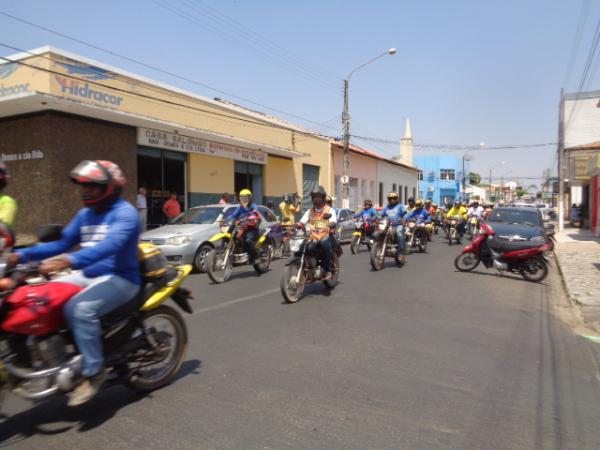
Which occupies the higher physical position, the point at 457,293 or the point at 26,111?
the point at 26,111

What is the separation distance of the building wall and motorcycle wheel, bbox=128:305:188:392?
11256mm

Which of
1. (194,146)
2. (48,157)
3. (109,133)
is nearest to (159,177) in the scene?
(194,146)

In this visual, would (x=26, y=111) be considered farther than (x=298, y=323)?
Yes

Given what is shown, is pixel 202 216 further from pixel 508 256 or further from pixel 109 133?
pixel 508 256

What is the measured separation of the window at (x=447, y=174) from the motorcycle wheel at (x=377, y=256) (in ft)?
211

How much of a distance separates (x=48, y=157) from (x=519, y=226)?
42.7 ft

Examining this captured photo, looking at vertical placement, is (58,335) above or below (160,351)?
above

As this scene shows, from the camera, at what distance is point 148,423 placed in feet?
11.1

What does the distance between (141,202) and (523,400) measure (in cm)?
1350

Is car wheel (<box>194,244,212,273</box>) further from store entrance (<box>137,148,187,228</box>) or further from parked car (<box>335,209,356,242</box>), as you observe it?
parked car (<box>335,209,356,242</box>)

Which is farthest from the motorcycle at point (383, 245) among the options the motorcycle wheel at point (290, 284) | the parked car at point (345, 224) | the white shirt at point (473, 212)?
the white shirt at point (473, 212)

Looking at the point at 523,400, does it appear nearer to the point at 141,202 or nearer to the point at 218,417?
the point at 218,417

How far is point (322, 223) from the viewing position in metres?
7.92

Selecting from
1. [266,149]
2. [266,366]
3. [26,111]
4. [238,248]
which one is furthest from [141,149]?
[266,366]
